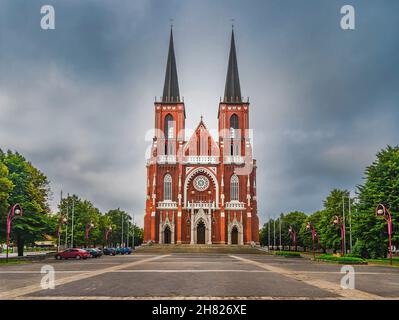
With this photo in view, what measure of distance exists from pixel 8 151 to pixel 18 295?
3636cm

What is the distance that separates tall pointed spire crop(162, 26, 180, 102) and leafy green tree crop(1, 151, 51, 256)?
38101 mm

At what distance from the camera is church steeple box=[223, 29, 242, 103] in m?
78.4

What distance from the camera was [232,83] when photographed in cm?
7938

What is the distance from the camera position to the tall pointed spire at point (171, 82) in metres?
79.1

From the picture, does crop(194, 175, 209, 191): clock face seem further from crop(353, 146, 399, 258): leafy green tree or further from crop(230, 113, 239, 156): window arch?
crop(353, 146, 399, 258): leafy green tree

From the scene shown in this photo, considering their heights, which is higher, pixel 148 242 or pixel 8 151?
pixel 8 151

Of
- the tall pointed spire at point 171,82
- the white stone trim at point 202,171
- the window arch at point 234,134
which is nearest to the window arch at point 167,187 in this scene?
the white stone trim at point 202,171

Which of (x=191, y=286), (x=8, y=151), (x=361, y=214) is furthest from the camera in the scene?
(x=8, y=151)

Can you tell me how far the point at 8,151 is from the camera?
4475cm

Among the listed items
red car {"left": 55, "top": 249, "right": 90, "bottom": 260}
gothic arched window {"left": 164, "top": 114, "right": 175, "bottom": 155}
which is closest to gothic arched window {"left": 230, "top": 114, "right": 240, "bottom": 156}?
gothic arched window {"left": 164, "top": 114, "right": 175, "bottom": 155}

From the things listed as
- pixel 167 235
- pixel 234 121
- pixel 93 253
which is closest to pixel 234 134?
pixel 234 121

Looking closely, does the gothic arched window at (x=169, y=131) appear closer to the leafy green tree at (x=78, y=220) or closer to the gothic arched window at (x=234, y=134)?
the gothic arched window at (x=234, y=134)
